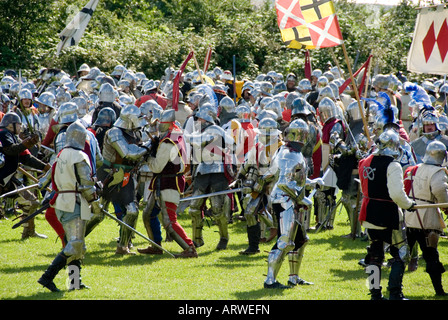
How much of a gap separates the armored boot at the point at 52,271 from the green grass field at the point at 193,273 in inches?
4.2

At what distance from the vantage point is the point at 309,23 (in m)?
10.6

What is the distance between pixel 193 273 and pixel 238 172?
1.76 meters

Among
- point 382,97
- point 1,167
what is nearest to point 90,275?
point 1,167

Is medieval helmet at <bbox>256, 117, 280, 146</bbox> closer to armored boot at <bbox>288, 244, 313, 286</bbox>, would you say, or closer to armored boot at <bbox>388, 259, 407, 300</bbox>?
armored boot at <bbox>288, 244, 313, 286</bbox>

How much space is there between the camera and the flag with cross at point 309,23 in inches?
409

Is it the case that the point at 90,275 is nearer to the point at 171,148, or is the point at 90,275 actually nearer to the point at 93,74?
the point at 171,148

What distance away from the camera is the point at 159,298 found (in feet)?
24.8

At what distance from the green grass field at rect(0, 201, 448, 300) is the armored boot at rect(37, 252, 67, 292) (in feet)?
0.35

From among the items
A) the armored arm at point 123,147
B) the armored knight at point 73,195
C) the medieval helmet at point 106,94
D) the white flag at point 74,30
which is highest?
the white flag at point 74,30

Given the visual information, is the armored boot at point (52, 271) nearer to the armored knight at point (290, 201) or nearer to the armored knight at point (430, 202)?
the armored knight at point (290, 201)

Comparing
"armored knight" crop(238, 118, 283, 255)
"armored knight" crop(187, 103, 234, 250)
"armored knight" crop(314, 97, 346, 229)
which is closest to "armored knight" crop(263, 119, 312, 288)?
"armored knight" crop(238, 118, 283, 255)

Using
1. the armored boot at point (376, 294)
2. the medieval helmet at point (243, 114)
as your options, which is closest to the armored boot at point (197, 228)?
the medieval helmet at point (243, 114)

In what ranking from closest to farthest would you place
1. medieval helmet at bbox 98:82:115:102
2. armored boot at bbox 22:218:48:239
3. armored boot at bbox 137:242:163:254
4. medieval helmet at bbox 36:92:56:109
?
1. armored boot at bbox 137:242:163:254
2. armored boot at bbox 22:218:48:239
3. medieval helmet at bbox 98:82:115:102
4. medieval helmet at bbox 36:92:56:109

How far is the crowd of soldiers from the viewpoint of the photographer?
762 centimetres
